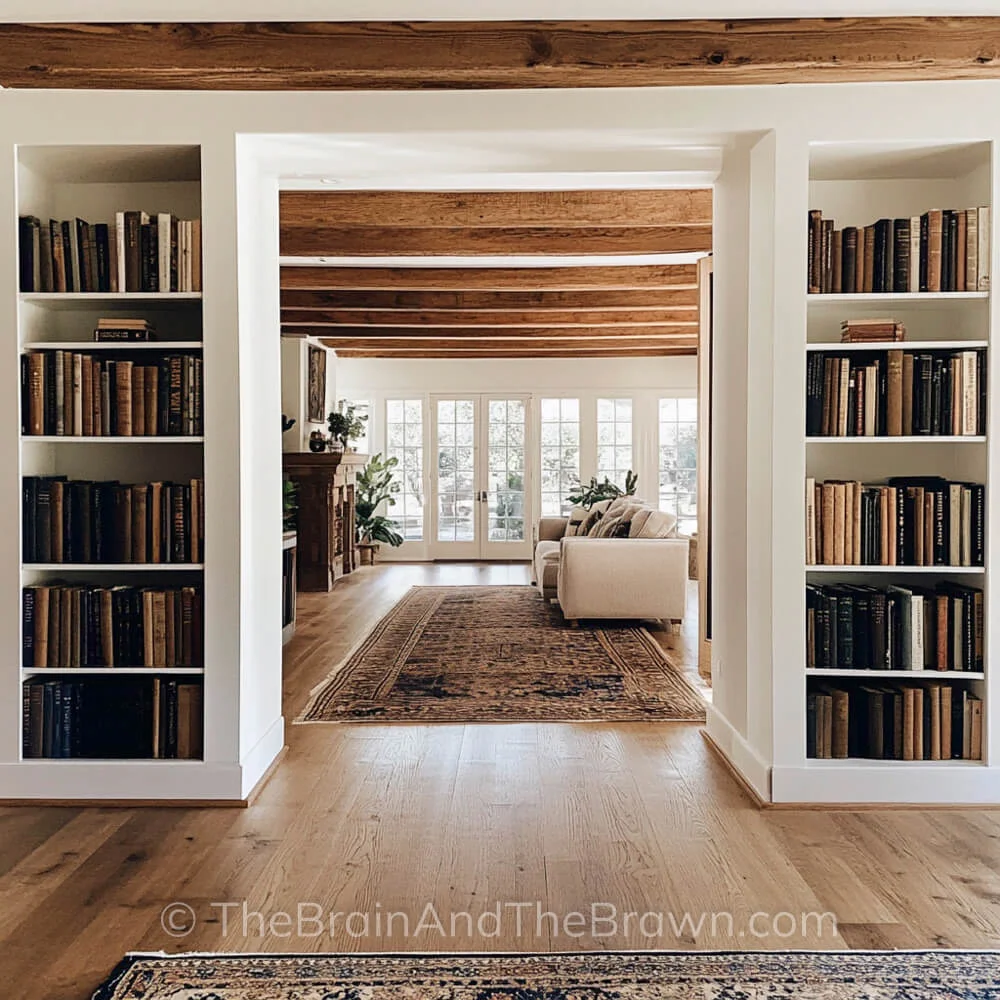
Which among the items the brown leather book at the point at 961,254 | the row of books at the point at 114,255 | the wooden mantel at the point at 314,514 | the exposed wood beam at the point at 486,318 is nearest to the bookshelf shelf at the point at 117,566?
the row of books at the point at 114,255

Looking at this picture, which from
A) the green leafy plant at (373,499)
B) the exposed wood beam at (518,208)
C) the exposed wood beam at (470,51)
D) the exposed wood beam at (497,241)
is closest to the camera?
the exposed wood beam at (470,51)

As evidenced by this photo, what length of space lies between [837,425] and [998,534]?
0.66m

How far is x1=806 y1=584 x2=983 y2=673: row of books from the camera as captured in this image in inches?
140

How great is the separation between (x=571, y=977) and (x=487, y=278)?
632cm

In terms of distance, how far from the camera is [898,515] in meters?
3.57

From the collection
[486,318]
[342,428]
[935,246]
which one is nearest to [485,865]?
[935,246]

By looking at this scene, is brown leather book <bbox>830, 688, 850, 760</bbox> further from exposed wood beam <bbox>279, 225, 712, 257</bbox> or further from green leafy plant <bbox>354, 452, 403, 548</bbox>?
green leafy plant <bbox>354, 452, 403, 548</bbox>

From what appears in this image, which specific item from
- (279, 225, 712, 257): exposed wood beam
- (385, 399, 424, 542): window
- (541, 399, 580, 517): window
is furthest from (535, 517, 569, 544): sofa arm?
(279, 225, 712, 257): exposed wood beam

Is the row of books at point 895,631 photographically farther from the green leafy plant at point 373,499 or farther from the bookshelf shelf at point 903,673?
the green leafy plant at point 373,499

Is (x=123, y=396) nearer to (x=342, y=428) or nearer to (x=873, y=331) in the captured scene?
(x=873, y=331)

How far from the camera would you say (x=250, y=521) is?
372cm

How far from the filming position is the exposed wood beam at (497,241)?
645 centimetres

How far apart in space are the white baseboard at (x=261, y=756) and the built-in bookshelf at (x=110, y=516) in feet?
0.53

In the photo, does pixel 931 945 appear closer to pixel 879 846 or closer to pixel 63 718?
pixel 879 846
